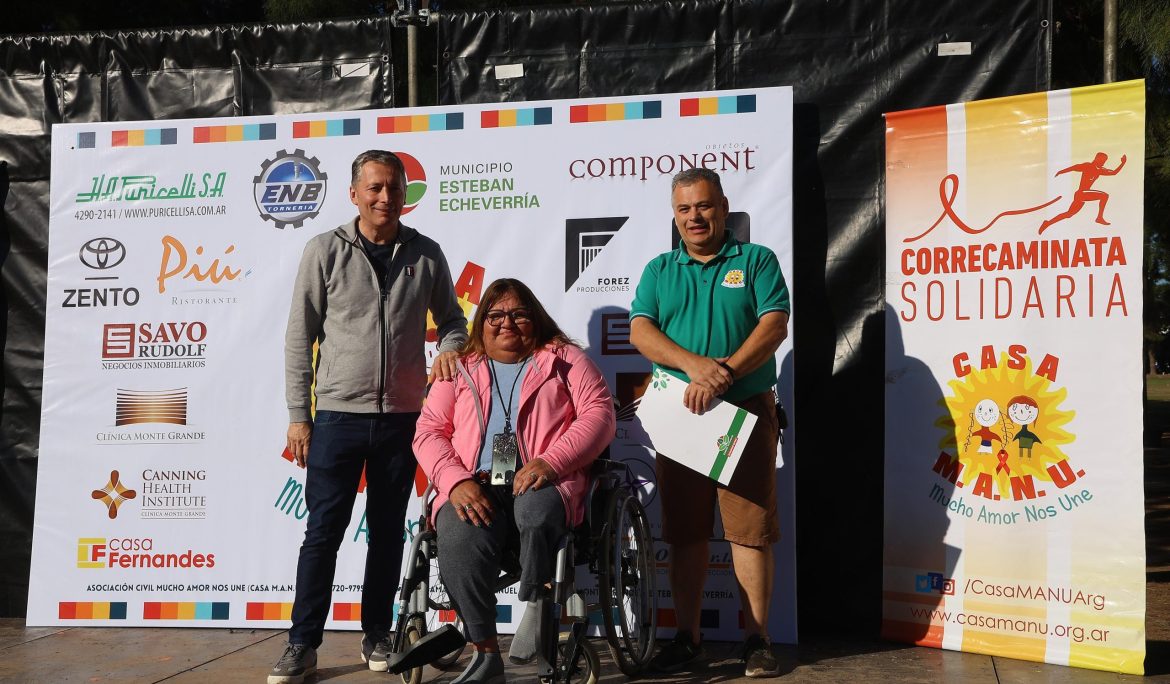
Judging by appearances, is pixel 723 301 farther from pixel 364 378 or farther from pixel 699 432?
pixel 364 378

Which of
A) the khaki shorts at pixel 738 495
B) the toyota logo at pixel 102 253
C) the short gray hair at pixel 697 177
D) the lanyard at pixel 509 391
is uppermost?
the short gray hair at pixel 697 177

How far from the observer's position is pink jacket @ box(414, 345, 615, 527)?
127 inches

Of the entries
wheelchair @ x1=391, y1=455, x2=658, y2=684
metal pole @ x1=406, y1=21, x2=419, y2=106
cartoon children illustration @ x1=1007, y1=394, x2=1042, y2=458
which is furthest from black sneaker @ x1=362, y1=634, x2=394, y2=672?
cartoon children illustration @ x1=1007, y1=394, x2=1042, y2=458

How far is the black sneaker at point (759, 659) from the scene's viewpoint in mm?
Answer: 3439

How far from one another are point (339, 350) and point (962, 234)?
220cm

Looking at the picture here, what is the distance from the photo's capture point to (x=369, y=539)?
363 centimetres

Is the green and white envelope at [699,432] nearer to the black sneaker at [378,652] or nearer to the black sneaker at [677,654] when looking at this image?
the black sneaker at [677,654]

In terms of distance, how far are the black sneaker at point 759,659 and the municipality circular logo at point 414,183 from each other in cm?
207

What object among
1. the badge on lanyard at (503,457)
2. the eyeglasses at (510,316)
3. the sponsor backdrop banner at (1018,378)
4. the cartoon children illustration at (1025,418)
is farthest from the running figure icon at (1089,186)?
the badge on lanyard at (503,457)

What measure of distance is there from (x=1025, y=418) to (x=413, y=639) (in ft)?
7.13

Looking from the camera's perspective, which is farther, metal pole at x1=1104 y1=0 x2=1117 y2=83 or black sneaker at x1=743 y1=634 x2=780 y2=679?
metal pole at x1=1104 y1=0 x2=1117 y2=83

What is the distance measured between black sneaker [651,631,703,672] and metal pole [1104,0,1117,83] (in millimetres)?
2512

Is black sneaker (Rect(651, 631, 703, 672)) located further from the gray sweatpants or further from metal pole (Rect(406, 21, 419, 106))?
metal pole (Rect(406, 21, 419, 106))

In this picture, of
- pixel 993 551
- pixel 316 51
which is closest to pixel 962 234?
pixel 993 551
